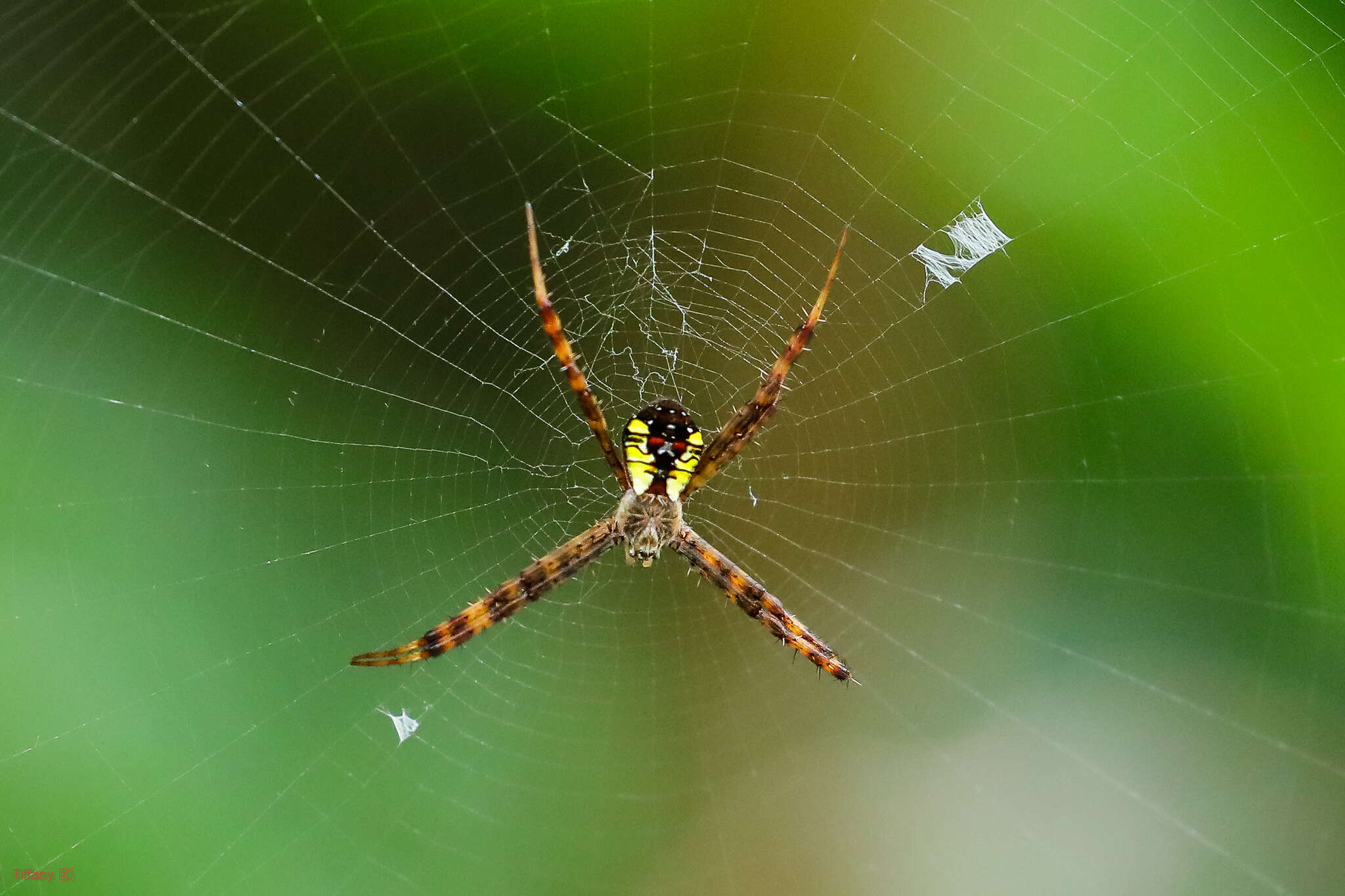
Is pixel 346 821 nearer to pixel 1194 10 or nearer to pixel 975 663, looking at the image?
pixel 975 663

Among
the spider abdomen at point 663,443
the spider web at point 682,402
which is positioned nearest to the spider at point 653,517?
the spider abdomen at point 663,443

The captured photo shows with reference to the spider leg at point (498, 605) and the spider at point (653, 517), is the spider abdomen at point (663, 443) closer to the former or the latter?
the spider at point (653, 517)

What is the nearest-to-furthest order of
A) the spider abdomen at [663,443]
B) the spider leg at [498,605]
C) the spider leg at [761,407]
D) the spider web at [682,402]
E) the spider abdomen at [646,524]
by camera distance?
the spider web at [682,402] → the spider leg at [761,407] → the spider abdomen at [663,443] → the spider leg at [498,605] → the spider abdomen at [646,524]

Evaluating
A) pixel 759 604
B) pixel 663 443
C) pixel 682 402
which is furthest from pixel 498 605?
pixel 682 402

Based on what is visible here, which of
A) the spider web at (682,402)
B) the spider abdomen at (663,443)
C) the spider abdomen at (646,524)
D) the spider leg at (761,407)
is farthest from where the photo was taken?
the spider abdomen at (646,524)

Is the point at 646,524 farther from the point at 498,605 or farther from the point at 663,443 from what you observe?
the point at 498,605

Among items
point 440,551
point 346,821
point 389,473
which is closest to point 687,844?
point 346,821

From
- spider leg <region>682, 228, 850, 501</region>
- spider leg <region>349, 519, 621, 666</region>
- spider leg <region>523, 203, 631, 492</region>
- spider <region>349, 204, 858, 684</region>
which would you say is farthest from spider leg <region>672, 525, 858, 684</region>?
spider leg <region>523, 203, 631, 492</region>
